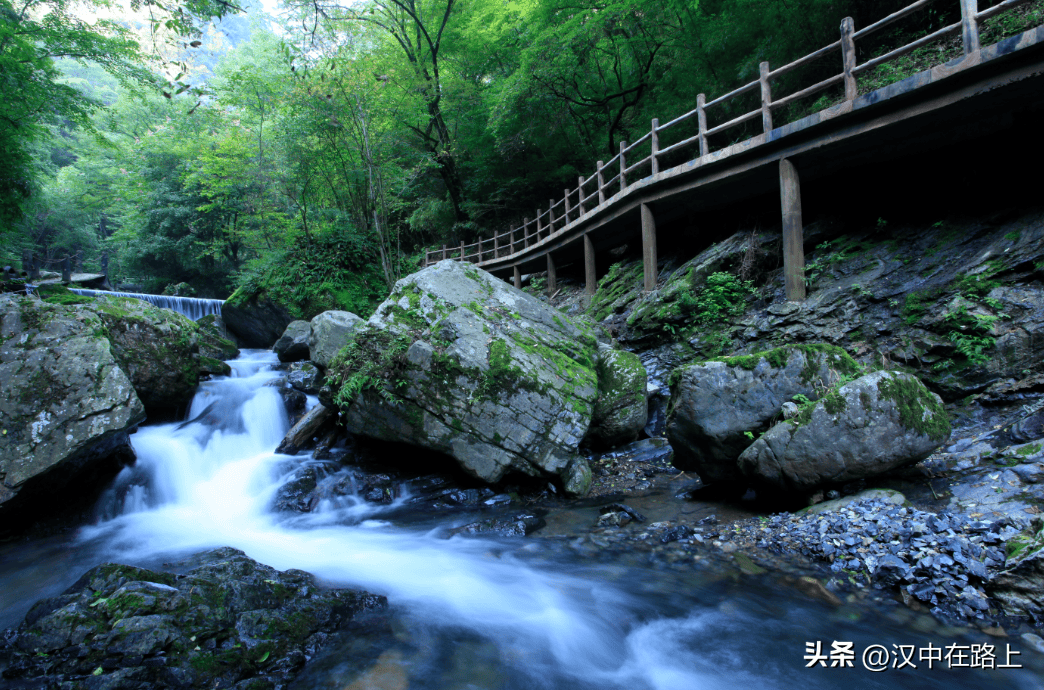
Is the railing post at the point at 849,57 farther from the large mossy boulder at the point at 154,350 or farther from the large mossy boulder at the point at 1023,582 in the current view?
the large mossy boulder at the point at 154,350

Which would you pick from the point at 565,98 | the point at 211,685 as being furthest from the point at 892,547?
the point at 565,98

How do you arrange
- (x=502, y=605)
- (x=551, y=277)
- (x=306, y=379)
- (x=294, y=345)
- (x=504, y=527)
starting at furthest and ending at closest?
(x=551, y=277)
(x=294, y=345)
(x=306, y=379)
(x=504, y=527)
(x=502, y=605)

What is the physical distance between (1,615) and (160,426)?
4.18m

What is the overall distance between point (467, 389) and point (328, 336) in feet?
13.4

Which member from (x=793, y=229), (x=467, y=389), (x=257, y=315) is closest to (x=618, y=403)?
(x=467, y=389)

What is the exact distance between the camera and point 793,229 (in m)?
7.79

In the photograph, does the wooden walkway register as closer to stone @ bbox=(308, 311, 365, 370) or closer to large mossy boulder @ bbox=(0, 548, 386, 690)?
stone @ bbox=(308, 311, 365, 370)

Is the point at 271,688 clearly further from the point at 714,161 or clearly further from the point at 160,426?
the point at 714,161

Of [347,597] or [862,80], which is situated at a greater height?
[862,80]

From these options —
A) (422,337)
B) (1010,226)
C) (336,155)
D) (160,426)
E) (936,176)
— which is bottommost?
(160,426)

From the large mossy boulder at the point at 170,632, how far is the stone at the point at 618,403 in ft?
13.7

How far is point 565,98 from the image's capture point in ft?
50.5

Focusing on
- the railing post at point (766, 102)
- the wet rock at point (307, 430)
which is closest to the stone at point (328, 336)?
the wet rock at point (307, 430)

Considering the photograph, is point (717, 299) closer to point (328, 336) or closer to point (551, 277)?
point (328, 336)
